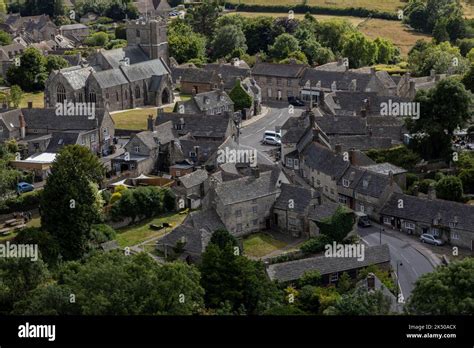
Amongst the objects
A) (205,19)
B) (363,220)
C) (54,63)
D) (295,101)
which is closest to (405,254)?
Answer: (363,220)

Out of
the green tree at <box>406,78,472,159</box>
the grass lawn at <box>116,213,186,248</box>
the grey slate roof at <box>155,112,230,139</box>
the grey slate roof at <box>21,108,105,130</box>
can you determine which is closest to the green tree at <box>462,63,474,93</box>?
the green tree at <box>406,78,472,159</box>

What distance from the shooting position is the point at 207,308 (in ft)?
115

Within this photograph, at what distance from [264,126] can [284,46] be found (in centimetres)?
3110

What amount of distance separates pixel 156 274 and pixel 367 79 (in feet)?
174

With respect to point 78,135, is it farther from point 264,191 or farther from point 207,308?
point 207,308

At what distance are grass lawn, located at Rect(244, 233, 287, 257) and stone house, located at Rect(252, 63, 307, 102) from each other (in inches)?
1598

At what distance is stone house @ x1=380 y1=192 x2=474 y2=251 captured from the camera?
47875 mm

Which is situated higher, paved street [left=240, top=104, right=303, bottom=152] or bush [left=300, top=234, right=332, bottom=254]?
paved street [left=240, top=104, right=303, bottom=152]

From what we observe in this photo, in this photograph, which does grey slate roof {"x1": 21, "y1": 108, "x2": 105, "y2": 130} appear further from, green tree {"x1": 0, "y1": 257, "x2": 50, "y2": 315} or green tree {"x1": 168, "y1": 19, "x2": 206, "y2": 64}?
green tree {"x1": 168, "y1": 19, "x2": 206, "y2": 64}

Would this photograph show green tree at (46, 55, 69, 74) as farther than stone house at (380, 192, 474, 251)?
Yes

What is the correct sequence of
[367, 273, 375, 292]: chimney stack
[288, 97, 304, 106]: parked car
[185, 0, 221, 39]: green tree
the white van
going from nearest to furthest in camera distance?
[367, 273, 375, 292]: chimney stack < the white van < [288, 97, 304, 106]: parked car < [185, 0, 221, 39]: green tree

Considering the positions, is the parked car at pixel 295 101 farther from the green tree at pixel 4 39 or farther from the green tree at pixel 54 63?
the green tree at pixel 4 39

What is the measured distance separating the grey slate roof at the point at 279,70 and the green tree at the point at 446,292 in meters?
58.1

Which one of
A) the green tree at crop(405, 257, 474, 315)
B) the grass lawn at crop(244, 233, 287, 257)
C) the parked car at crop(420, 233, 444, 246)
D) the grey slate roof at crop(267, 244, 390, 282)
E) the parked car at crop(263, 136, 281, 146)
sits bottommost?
the grass lawn at crop(244, 233, 287, 257)
